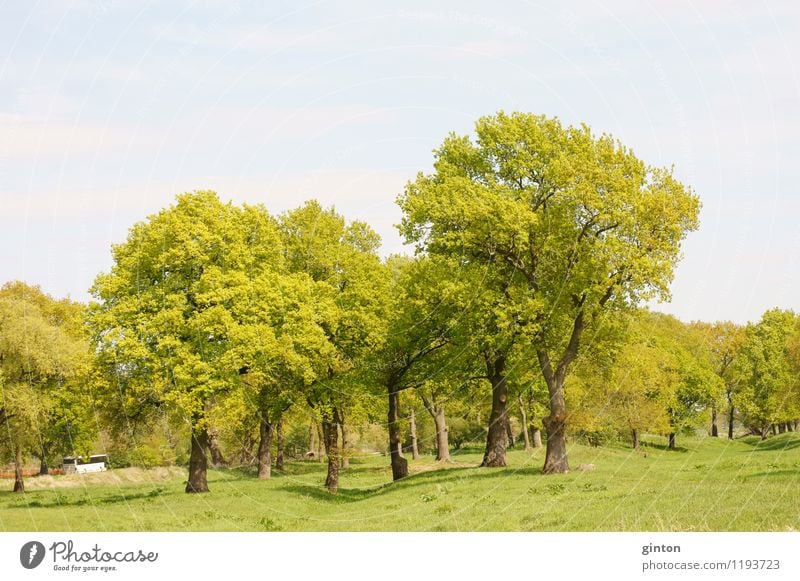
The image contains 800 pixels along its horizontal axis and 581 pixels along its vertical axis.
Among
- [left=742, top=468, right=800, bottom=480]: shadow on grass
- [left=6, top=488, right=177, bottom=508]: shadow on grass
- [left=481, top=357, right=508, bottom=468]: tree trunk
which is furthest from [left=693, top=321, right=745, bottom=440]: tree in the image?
[left=6, top=488, right=177, bottom=508]: shadow on grass

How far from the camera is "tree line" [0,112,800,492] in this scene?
150ft

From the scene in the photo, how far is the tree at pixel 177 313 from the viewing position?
161ft

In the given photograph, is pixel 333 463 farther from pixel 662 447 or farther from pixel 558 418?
pixel 662 447

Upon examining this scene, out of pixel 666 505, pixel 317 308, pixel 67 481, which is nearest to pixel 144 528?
pixel 666 505

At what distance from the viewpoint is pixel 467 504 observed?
1414 inches

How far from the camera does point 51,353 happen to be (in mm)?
61781

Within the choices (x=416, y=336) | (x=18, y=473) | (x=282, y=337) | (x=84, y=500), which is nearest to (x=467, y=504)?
(x=416, y=336)

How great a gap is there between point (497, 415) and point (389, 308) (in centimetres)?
989

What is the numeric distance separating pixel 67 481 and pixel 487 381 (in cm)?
3872

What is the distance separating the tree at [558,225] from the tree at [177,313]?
12.2 meters

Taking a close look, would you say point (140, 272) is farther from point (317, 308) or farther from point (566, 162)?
point (566, 162)

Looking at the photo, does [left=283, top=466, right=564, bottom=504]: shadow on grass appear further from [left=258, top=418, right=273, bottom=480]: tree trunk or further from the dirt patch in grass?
the dirt patch in grass

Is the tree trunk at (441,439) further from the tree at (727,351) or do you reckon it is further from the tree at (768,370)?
the tree at (727,351)

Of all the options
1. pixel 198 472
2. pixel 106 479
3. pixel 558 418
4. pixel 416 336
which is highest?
pixel 416 336
